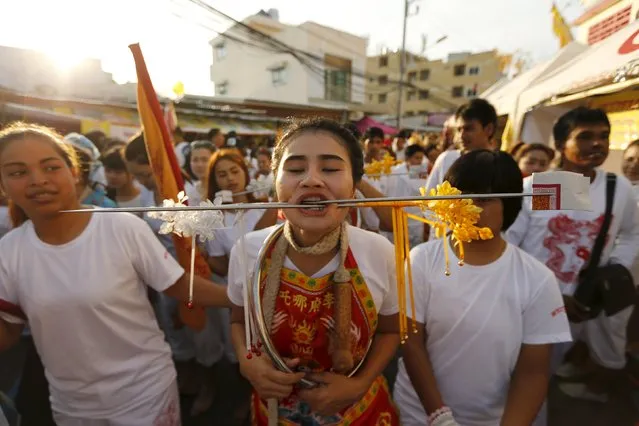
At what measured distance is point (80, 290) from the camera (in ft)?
4.91

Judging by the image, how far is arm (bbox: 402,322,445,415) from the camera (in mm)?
1470

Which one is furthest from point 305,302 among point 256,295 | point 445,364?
point 445,364

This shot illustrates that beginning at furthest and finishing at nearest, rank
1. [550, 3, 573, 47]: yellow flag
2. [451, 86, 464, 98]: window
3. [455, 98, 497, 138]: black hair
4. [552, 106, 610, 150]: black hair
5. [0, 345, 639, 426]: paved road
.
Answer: [451, 86, 464, 98]: window, [550, 3, 573, 47]: yellow flag, [455, 98, 497, 138]: black hair, [0, 345, 639, 426]: paved road, [552, 106, 610, 150]: black hair

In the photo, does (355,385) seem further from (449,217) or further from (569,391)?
(569,391)

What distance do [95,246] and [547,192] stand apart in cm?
168

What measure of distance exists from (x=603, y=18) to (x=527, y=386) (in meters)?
8.21

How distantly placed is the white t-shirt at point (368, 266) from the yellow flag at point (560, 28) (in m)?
10.5

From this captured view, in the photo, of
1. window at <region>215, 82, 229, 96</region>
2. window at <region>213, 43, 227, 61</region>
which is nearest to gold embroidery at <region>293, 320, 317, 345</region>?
window at <region>215, 82, 229, 96</region>

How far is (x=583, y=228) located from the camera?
2.38m

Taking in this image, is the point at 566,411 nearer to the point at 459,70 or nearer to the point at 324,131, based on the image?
the point at 324,131

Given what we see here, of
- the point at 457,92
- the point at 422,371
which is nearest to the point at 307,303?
the point at 422,371

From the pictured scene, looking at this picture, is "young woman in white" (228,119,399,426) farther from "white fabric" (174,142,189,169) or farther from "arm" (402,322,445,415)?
"white fabric" (174,142,189,169)

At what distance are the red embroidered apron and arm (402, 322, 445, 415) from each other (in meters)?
0.23

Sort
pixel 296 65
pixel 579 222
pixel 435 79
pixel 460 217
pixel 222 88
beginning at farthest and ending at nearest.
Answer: pixel 435 79 → pixel 222 88 → pixel 296 65 → pixel 579 222 → pixel 460 217
